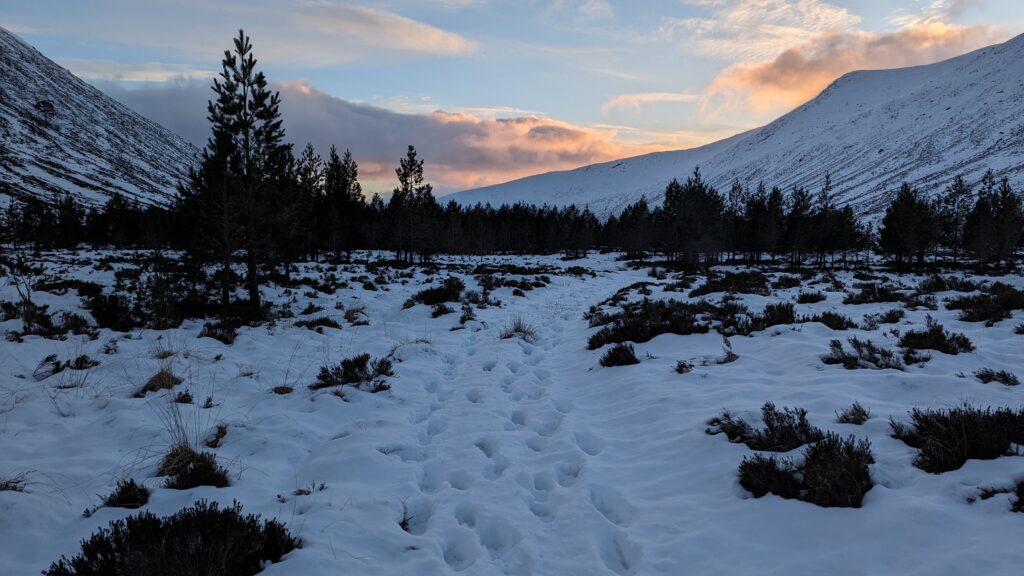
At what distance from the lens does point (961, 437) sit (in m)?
3.62

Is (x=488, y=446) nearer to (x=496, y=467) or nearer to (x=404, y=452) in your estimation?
(x=496, y=467)

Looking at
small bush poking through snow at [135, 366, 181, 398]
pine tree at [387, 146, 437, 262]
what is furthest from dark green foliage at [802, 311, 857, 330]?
pine tree at [387, 146, 437, 262]

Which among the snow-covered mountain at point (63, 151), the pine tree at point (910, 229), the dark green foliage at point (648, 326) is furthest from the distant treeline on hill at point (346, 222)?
the snow-covered mountain at point (63, 151)

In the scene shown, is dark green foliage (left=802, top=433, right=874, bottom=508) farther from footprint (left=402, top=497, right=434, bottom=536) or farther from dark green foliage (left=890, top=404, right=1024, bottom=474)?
footprint (left=402, top=497, right=434, bottom=536)

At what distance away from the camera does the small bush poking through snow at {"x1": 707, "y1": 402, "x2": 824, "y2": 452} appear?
430 centimetres

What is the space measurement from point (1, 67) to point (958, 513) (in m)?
290

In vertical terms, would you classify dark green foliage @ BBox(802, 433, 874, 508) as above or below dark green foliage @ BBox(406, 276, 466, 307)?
below

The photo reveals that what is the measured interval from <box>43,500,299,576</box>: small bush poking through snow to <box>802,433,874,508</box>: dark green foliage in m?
3.89

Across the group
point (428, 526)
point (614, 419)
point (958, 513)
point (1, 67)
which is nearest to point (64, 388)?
point (428, 526)

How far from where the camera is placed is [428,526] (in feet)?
12.3

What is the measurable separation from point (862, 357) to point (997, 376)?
1.38 m

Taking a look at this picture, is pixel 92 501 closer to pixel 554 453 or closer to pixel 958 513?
pixel 554 453

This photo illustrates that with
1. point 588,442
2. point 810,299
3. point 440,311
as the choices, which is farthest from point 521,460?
point 810,299

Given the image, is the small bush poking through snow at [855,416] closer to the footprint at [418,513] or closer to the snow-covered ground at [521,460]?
the snow-covered ground at [521,460]
